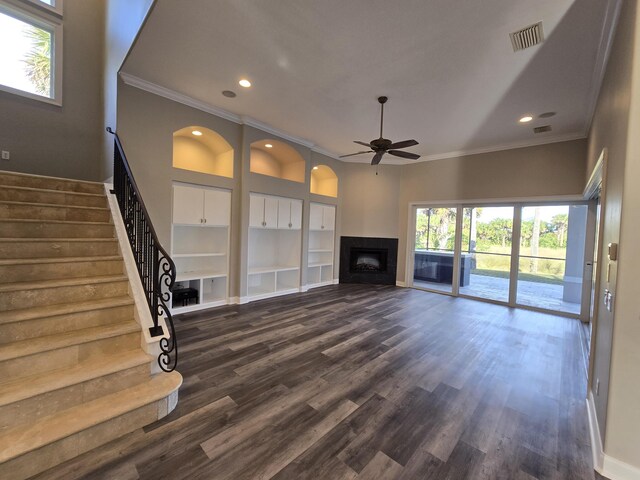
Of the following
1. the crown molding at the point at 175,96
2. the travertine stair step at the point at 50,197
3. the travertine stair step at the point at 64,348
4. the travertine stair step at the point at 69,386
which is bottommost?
the travertine stair step at the point at 69,386

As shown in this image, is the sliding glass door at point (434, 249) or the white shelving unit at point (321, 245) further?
the white shelving unit at point (321, 245)

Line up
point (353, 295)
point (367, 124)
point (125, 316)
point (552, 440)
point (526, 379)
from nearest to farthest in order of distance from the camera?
point (552, 440)
point (125, 316)
point (526, 379)
point (367, 124)
point (353, 295)

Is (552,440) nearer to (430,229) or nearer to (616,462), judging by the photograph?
(616,462)

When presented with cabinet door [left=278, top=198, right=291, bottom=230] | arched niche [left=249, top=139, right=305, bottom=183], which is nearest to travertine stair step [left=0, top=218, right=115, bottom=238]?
cabinet door [left=278, top=198, right=291, bottom=230]

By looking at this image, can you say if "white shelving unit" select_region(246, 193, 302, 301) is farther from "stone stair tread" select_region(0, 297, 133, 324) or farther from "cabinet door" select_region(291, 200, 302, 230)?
"stone stair tread" select_region(0, 297, 133, 324)

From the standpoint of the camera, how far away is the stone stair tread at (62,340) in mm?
1781

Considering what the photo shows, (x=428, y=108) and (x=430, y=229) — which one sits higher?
(x=428, y=108)

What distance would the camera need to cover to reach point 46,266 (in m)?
2.39

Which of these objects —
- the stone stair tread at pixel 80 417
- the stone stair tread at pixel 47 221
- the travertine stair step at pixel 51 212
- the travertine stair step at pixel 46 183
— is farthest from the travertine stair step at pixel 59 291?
the travertine stair step at pixel 46 183

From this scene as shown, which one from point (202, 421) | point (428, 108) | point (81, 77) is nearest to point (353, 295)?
point (428, 108)

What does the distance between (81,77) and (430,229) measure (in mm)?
7896

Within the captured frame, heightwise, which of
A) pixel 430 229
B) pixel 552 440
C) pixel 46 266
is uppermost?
pixel 430 229

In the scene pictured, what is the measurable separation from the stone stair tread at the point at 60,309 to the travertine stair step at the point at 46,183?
221 centimetres

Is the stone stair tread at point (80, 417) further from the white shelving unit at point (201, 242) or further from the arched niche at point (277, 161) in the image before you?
the arched niche at point (277, 161)
